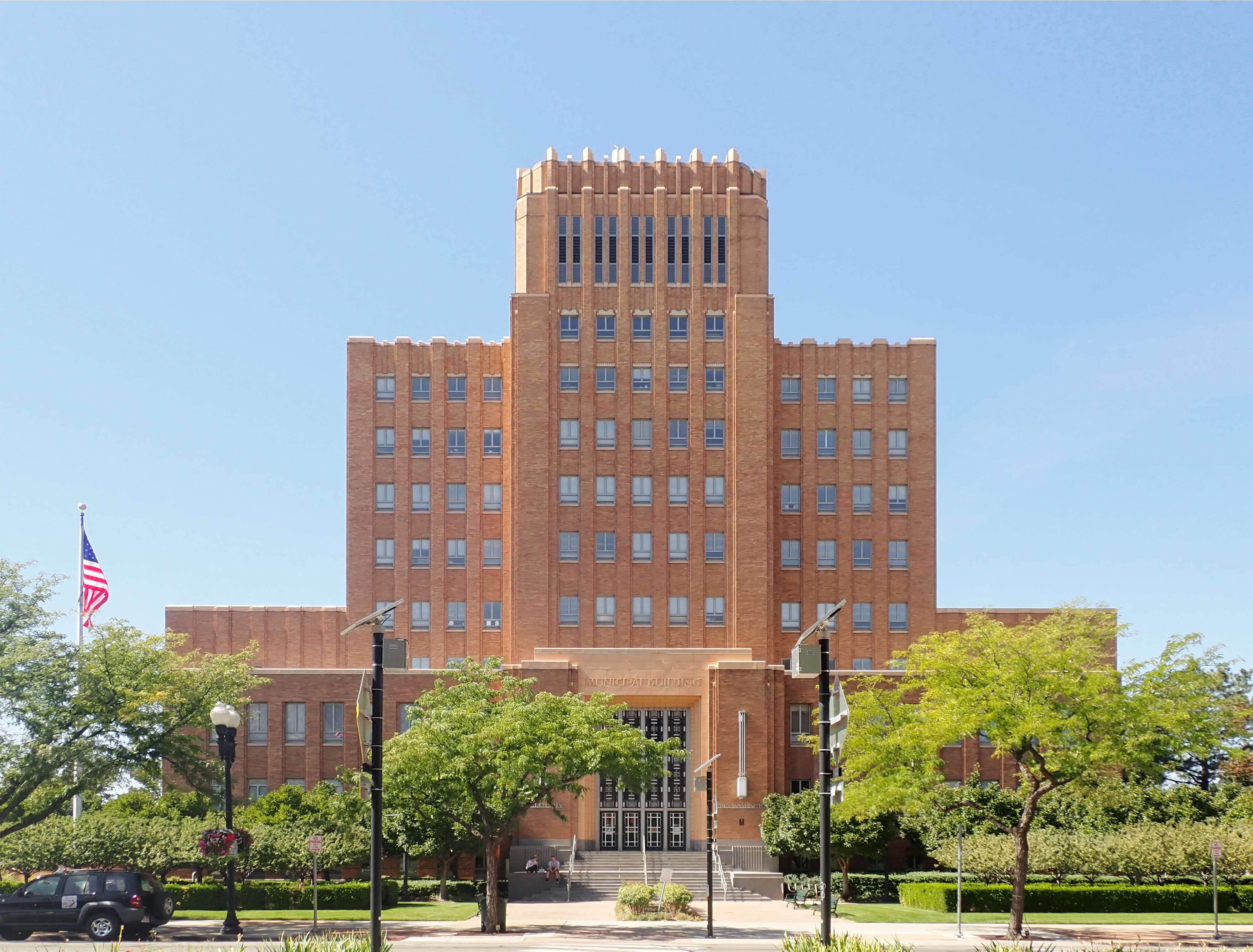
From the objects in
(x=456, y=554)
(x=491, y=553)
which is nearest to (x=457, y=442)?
(x=456, y=554)

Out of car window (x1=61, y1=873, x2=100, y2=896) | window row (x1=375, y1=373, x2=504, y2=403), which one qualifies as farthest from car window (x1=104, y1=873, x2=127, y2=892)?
window row (x1=375, y1=373, x2=504, y2=403)

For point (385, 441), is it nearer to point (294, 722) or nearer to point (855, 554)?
point (294, 722)

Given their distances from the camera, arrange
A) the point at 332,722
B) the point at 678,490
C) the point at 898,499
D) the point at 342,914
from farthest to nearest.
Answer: the point at 898,499 < the point at 678,490 < the point at 332,722 < the point at 342,914

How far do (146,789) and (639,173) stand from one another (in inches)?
1521

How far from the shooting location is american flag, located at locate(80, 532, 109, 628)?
178 ft

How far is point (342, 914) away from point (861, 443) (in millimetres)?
37341

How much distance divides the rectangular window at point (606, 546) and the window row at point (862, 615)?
29.9 feet

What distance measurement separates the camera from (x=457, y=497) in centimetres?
7069

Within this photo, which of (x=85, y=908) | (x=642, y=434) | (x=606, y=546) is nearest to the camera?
(x=85, y=908)

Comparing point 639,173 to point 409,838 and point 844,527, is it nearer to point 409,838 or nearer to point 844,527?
point 844,527

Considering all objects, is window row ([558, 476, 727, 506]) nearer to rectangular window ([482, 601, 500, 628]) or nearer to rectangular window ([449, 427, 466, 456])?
rectangular window ([449, 427, 466, 456])

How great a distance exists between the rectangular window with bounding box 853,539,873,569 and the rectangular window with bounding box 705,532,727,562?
6.95 meters

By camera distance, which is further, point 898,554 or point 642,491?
point 898,554

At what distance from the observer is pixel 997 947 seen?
851 inches
